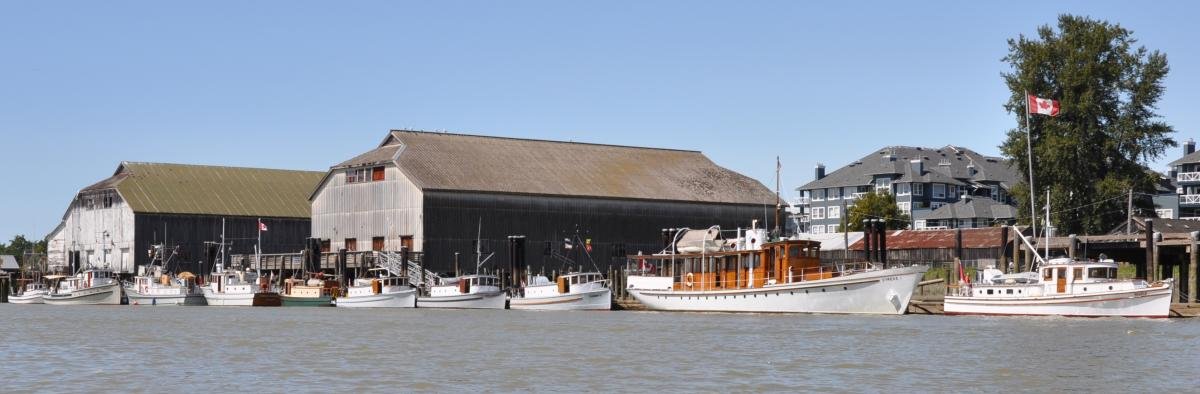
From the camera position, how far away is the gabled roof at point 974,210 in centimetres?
15212

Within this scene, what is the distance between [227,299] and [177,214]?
22.7 meters

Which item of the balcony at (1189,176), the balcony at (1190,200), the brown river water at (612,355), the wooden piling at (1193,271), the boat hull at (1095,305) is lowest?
the brown river water at (612,355)

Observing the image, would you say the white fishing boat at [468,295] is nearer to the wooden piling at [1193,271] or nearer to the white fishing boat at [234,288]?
the white fishing boat at [234,288]

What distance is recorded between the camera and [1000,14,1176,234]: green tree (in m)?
93.8

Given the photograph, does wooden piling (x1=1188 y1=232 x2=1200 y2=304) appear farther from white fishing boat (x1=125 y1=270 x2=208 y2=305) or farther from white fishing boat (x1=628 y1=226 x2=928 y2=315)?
white fishing boat (x1=125 y1=270 x2=208 y2=305)

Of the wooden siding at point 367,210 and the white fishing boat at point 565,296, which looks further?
the wooden siding at point 367,210

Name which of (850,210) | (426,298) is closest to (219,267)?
(426,298)

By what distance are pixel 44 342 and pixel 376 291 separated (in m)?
39.3

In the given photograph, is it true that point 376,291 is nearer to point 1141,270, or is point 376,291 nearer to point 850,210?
point 1141,270

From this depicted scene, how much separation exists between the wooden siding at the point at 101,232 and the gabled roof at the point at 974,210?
76.1 meters

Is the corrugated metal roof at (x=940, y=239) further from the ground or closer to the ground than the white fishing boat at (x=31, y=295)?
further from the ground

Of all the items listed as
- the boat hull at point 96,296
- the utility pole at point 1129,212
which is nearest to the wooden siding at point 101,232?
the boat hull at point 96,296

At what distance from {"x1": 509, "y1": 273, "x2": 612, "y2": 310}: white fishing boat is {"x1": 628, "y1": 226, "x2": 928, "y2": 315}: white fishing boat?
1.66m

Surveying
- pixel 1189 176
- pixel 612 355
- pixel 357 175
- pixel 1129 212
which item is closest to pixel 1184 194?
pixel 1189 176
